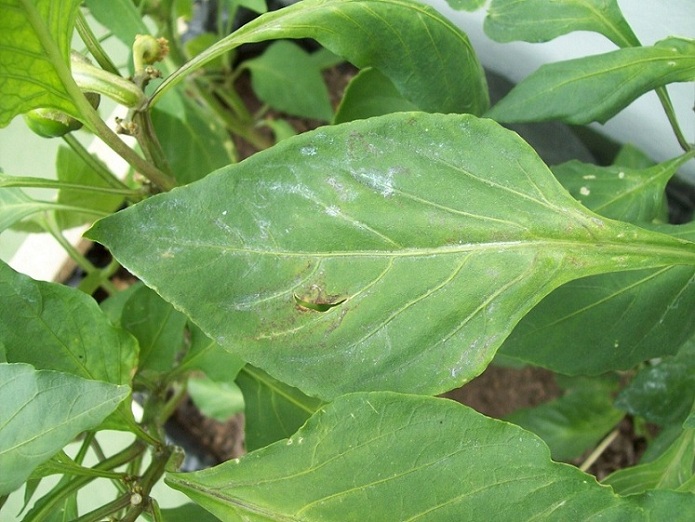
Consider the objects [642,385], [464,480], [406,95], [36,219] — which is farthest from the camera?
[36,219]

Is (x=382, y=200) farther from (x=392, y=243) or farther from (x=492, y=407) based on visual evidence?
(x=492, y=407)

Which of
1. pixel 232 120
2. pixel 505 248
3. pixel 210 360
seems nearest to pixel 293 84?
pixel 232 120

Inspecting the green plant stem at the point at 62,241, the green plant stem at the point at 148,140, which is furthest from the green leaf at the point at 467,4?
the green plant stem at the point at 62,241

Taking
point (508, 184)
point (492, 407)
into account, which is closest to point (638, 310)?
point (508, 184)

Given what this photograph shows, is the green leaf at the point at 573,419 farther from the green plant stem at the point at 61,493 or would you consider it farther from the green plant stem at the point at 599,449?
the green plant stem at the point at 61,493

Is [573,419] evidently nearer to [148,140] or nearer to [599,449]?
[599,449]

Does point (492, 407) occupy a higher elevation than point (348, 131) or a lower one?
lower
